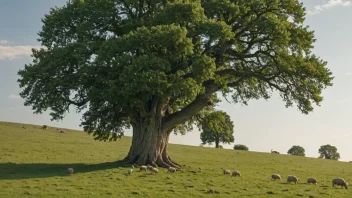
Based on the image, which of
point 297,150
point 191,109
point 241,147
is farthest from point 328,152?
point 191,109

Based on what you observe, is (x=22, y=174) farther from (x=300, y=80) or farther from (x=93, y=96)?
(x=300, y=80)

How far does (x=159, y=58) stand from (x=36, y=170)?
13.3 meters

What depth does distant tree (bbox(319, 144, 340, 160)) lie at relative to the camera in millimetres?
114800

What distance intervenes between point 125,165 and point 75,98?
7695 mm

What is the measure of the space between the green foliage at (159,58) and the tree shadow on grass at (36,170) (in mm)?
4377

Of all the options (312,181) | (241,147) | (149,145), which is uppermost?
(241,147)

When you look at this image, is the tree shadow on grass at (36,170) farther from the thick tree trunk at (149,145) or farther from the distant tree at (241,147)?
the distant tree at (241,147)

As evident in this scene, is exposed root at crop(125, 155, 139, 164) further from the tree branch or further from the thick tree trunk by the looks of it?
the tree branch

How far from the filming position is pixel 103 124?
118 ft

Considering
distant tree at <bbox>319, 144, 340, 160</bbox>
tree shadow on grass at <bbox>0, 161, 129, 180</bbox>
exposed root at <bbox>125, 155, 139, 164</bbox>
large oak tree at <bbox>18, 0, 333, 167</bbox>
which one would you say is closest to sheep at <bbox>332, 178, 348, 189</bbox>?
large oak tree at <bbox>18, 0, 333, 167</bbox>

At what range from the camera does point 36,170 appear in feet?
102

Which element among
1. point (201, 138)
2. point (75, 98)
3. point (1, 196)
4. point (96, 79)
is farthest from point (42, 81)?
point (201, 138)

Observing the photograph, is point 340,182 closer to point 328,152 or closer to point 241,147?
point 241,147

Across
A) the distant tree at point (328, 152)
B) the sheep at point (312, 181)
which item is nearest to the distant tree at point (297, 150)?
the distant tree at point (328, 152)
